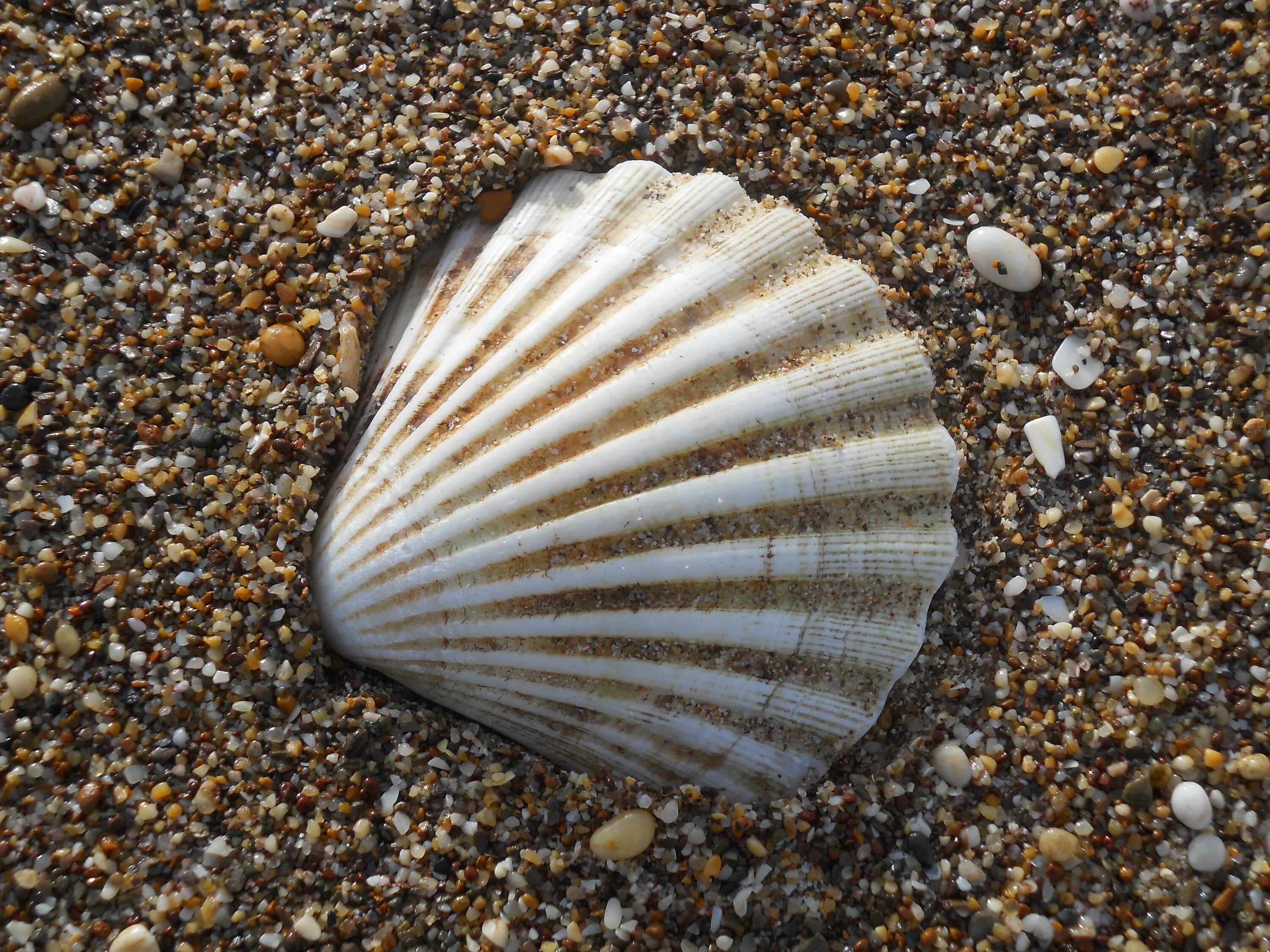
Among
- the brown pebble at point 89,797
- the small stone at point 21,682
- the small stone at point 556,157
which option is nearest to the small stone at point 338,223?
the small stone at point 556,157

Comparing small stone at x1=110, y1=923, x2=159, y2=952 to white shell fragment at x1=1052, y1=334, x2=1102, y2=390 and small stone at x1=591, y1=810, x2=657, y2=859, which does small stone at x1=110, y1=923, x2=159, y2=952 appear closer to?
small stone at x1=591, y1=810, x2=657, y2=859

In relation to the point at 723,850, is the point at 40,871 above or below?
above

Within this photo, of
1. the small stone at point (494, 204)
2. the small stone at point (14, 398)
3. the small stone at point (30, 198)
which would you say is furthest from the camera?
the small stone at point (494, 204)

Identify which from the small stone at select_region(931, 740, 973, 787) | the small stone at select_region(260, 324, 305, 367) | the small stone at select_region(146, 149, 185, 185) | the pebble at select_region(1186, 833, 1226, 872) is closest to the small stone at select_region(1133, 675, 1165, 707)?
the pebble at select_region(1186, 833, 1226, 872)

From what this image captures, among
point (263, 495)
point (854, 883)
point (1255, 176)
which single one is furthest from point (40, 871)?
point (1255, 176)

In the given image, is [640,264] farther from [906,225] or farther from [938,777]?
[938,777]

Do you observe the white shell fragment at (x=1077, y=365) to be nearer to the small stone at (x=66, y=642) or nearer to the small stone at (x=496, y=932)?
the small stone at (x=496, y=932)

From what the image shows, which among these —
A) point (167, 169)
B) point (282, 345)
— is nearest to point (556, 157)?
point (282, 345)
